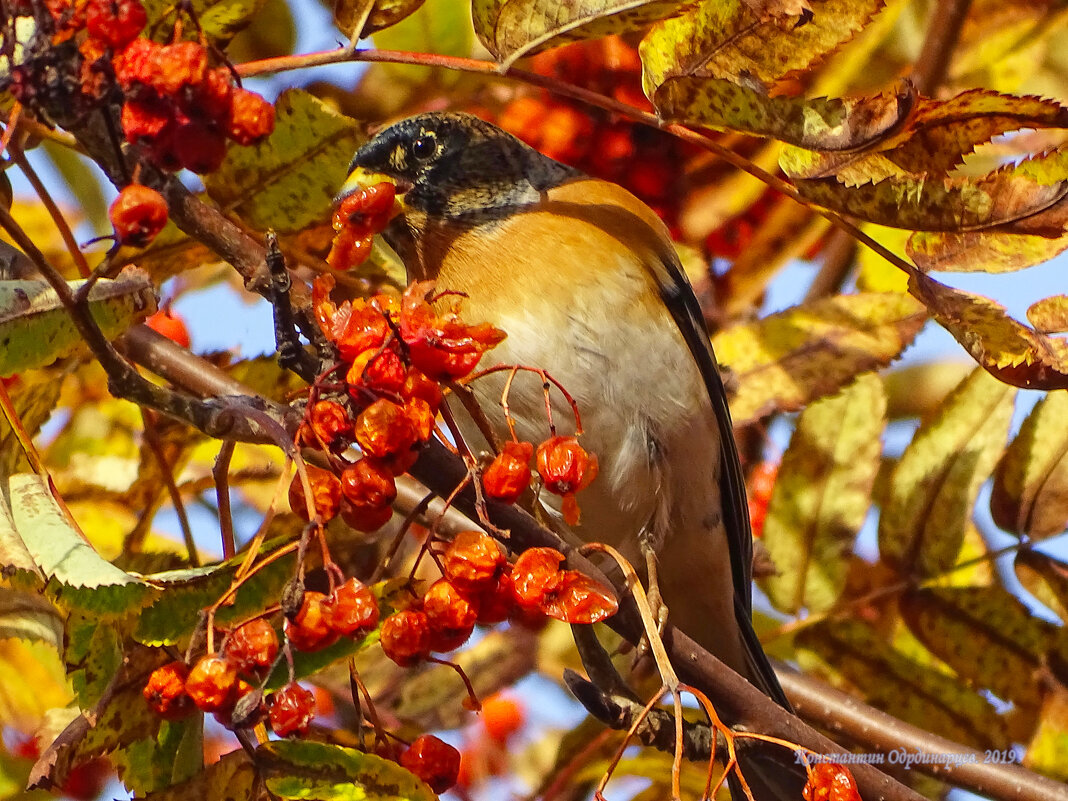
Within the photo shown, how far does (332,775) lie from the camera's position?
1.32 m

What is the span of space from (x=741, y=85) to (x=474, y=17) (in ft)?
1.24

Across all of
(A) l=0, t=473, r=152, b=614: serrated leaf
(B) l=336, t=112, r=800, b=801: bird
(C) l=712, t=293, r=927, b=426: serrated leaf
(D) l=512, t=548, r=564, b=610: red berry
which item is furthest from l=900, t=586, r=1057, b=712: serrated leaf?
(A) l=0, t=473, r=152, b=614: serrated leaf

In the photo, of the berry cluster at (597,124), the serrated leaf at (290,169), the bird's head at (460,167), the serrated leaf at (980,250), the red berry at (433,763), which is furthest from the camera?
the berry cluster at (597,124)

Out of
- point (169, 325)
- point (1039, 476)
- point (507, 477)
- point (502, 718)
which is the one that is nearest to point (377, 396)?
point (507, 477)

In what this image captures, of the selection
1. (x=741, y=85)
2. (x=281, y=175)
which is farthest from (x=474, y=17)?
(x=281, y=175)

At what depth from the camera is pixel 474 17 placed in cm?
162

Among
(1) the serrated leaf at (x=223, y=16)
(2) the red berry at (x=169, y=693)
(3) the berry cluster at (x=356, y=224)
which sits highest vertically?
(1) the serrated leaf at (x=223, y=16)

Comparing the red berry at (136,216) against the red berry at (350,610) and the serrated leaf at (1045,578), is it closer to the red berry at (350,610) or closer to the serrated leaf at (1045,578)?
the red berry at (350,610)

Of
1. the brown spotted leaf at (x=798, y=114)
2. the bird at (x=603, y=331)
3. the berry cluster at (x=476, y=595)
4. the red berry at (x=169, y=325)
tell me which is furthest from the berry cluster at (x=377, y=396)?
the red berry at (x=169, y=325)

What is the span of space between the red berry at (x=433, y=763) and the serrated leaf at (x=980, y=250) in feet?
2.78

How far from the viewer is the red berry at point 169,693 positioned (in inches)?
49.4

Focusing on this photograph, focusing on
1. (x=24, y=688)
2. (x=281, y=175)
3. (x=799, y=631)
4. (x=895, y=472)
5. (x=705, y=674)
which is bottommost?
(x=24, y=688)

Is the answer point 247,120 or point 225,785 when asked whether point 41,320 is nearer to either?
point 247,120

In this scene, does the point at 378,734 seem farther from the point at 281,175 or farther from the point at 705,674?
the point at 281,175
